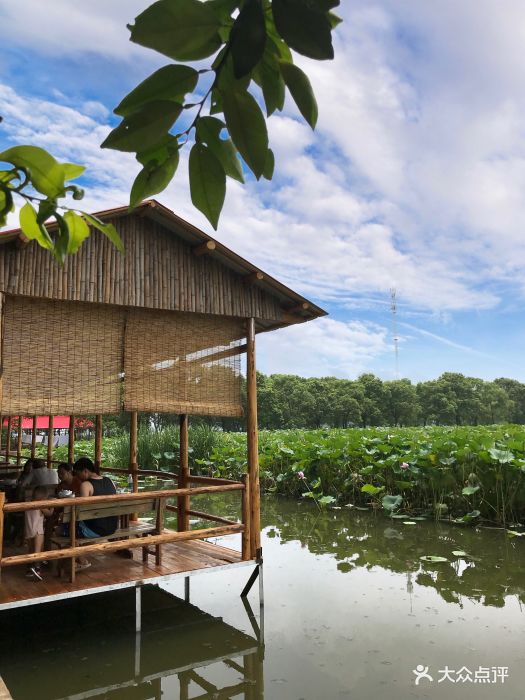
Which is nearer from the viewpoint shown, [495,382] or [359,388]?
[359,388]

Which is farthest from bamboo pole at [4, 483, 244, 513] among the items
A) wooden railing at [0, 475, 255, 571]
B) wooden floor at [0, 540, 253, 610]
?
wooden floor at [0, 540, 253, 610]

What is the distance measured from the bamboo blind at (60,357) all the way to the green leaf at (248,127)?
4.57 m

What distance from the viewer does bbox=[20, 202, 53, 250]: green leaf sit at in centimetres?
84

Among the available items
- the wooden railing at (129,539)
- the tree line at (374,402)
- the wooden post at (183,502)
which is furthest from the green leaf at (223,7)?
the tree line at (374,402)

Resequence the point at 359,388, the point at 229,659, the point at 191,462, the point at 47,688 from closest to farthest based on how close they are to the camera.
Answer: the point at 47,688, the point at 229,659, the point at 191,462, the point at 359,388

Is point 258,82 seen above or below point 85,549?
above

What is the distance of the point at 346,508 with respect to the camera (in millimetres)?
10531

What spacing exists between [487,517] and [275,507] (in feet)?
12.6

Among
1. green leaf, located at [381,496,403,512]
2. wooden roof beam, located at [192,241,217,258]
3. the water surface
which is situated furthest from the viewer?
green leaf, located at [381,496,403,512]

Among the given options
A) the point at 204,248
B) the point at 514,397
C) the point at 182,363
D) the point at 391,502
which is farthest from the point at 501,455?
the point at 514,397

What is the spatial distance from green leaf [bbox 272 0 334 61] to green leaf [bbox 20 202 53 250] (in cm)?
47

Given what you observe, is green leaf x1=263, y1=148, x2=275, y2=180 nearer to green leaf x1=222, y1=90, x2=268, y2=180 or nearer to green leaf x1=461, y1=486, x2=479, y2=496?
green leaf x1=222, y1=90, x2=268, y2=180

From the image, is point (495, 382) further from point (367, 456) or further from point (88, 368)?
point (88, 368)

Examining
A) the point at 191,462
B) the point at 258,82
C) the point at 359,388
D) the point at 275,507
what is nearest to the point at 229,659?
the point at 258,82
